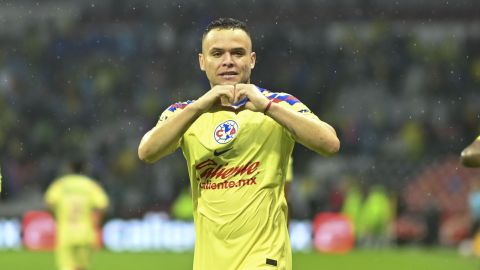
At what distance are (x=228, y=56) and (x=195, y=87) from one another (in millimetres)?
20587

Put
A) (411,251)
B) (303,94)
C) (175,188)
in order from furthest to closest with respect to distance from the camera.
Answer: (303,94), (175,188), (411,251)

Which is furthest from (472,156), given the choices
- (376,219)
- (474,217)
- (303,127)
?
(376,219)

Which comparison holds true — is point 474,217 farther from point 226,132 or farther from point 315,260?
point 226,132

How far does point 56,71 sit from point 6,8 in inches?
89.6

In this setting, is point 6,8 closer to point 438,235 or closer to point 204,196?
point 438,235

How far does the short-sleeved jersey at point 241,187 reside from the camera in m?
5.00

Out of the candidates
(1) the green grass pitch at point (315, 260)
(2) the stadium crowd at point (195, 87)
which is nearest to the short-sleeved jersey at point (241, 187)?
(1) the green grass pitch at point (315, 260)

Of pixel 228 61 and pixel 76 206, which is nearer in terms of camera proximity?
pixel 228 61

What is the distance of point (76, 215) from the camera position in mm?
15445

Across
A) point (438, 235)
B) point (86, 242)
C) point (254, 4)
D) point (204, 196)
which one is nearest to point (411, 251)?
point (438, 235)

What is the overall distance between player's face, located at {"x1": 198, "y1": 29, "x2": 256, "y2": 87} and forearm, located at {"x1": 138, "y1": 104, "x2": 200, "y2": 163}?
229 mm

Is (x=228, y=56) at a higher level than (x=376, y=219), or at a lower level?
lower

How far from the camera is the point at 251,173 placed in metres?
5.06

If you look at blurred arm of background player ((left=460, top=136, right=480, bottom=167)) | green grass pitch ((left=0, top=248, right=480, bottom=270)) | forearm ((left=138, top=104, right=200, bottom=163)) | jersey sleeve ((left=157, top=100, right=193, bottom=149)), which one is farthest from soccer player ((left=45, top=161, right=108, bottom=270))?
blurred arm of background player ((left=460, top=136, right=480, bottom=167))
